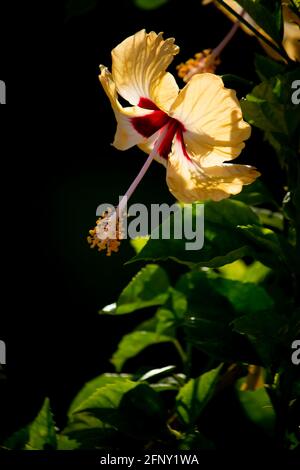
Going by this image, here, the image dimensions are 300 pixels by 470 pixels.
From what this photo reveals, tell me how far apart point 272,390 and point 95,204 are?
4.04ft

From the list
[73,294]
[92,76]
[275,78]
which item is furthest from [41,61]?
[275,78]

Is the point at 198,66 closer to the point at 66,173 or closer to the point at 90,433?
the point at 90,433

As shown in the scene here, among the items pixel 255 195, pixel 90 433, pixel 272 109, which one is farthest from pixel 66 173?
pixel 272 109

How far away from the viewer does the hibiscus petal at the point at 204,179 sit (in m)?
1.06

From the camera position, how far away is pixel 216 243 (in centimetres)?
114

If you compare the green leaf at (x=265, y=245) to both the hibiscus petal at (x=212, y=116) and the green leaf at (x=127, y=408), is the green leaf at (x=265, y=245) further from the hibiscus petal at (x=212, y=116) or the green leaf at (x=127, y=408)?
the green leaf at (x=127, y=408)

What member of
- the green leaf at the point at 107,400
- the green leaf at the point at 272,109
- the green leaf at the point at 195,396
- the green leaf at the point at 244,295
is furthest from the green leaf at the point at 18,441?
the green leaf at the point at 272,109

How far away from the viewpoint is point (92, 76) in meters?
2.29

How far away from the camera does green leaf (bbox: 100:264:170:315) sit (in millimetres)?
1287

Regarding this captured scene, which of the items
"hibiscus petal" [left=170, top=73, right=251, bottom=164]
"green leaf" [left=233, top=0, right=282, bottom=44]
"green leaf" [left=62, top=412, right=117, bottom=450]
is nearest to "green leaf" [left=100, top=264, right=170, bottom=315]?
"green leaf" [left=62, top=412, right=117, bottom=450]

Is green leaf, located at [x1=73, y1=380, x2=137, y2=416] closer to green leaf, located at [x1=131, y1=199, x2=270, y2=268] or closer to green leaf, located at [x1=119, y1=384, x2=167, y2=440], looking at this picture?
green leaf, located at [x1=119, y1=384, x2=167, y2=440]

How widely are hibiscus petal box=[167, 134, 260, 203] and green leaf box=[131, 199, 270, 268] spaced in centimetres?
6

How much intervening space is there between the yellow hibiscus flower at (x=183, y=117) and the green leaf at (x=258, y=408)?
14.6 inches

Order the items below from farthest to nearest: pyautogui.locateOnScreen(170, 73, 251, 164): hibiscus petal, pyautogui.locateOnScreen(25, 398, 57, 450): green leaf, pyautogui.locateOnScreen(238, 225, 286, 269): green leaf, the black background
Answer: the black background < pyautogui.locateOnScreen(25, 398, 57, 450): green leaf < pyautogui.locateOnScreen(238, 225, 286, 269): green leaf < pyautogui.locateOnScreen(170, 73, 251, 164): hibiscus petal
